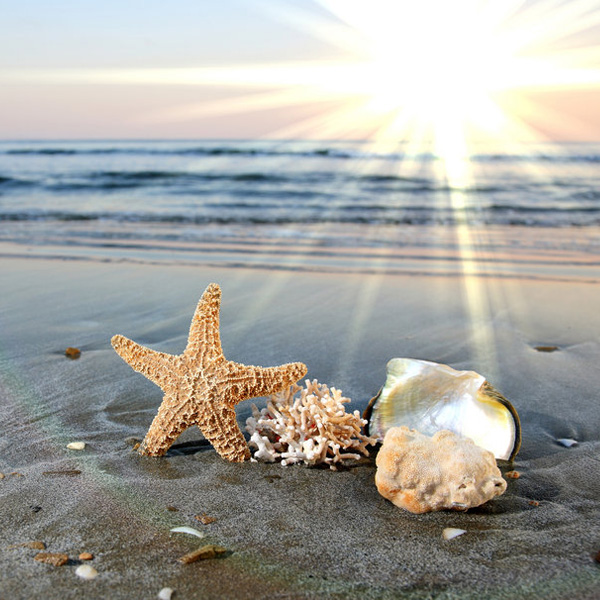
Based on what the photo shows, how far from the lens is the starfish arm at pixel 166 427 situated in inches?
130

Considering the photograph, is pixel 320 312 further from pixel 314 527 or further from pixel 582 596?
pixel 582 596

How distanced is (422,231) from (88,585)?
10.0 metres

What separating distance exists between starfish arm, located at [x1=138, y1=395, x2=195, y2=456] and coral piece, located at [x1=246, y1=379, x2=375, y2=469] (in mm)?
365

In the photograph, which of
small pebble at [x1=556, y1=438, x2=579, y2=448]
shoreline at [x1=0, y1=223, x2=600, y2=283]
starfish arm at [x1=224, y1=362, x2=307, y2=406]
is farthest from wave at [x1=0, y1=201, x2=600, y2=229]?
starfish arm at [x1=224, y1=362, x2=307, y2=406]

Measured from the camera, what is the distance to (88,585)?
2316 millimetres

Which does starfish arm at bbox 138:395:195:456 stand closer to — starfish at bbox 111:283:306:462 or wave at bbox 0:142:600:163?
starfish at bbox 111:283:306:462

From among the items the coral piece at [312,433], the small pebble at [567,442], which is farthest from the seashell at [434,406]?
the small pebble at [567,442]

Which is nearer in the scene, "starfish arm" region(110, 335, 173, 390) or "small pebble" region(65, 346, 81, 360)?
"starfish arm" region(110, 335, 173, 390)

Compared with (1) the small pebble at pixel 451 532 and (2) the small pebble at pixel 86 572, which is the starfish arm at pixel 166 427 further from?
(1) the small pebble at pixel 451 532

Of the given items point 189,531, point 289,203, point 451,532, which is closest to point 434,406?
point 451,532

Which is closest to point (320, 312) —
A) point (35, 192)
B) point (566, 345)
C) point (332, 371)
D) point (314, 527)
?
point (332, 371)

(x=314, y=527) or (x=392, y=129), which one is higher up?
(x=392, y=129)

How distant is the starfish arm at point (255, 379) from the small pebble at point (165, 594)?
1.16 meters

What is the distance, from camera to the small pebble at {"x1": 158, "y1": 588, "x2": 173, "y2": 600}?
225 centimetres
